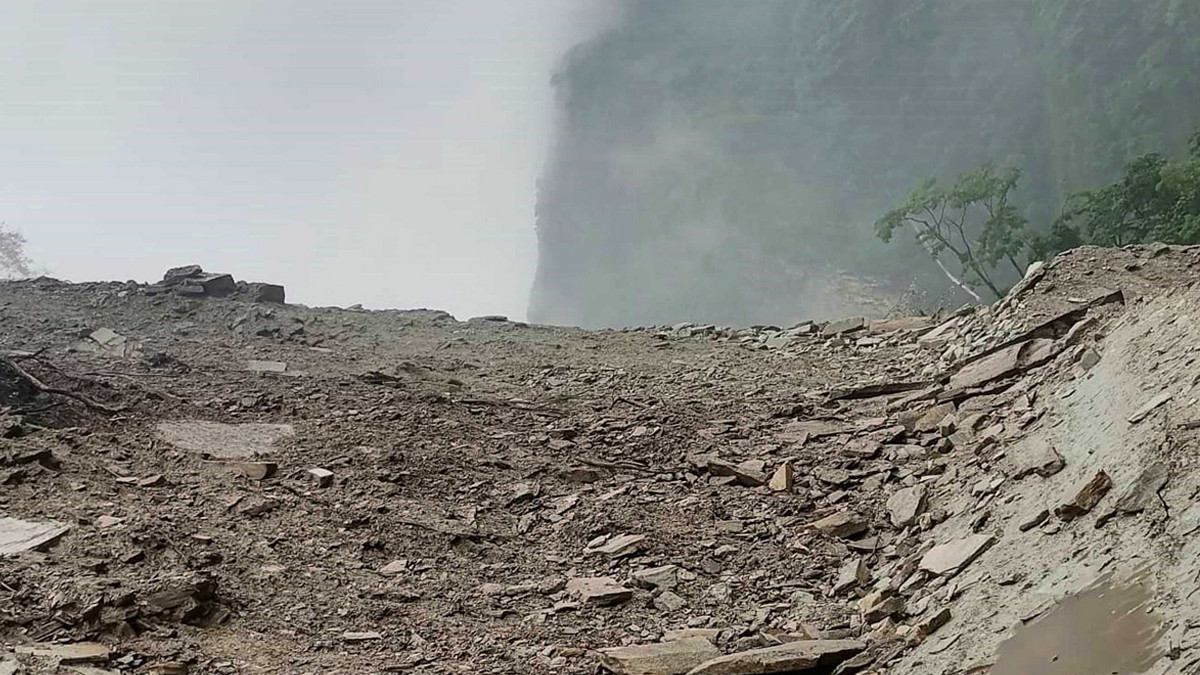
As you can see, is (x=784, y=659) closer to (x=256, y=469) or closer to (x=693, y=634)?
(x=693, y=634)

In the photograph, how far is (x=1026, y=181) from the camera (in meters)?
31.5

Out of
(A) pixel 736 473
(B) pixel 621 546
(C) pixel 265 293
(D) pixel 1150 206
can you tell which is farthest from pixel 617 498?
(D) pixel 1150 206

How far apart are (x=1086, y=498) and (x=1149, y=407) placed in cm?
76

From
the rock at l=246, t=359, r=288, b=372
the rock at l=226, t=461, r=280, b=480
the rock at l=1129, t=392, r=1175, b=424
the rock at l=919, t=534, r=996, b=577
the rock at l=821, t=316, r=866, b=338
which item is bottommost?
the rock at l=919, t=534, r=996, b=577

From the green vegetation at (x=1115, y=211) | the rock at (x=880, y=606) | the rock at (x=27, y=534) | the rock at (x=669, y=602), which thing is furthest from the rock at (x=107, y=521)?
the green vegetation at (x=1115, y=211)

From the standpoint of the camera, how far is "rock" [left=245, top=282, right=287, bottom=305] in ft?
37.6

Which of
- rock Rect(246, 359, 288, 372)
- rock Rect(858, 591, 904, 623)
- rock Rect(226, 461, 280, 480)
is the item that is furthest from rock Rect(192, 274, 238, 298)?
rock Rect(858, 591, 904, 623)

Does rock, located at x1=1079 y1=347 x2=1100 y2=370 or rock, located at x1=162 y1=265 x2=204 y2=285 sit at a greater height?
rock, located at x1=162 y1=265 x2=204 y2=285

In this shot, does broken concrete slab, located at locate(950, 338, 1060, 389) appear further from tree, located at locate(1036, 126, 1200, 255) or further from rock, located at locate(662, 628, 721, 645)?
tree, located at locate(1036, 126, 1200, 255)

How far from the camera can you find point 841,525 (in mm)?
4477

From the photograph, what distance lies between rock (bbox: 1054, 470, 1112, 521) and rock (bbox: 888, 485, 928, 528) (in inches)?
40.0

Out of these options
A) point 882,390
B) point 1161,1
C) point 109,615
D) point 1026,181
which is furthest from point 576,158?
point 109,615

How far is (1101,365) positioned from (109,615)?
5.03 m

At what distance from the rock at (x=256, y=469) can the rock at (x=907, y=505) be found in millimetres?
3628
